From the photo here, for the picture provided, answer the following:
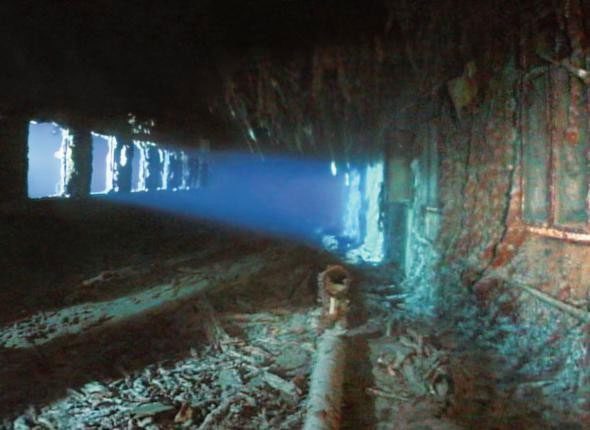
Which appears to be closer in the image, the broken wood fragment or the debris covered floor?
the broken wood fragment

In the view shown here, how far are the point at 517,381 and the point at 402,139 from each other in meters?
5.62

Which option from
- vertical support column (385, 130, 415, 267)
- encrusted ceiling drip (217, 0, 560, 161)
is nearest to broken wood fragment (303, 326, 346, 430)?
encrusted ceiling drip (217, 0, 560, 161)

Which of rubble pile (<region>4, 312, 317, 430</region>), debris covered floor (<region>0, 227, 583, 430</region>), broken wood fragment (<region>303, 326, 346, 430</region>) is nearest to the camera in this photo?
broken wood fragment (<region>303, 326, 346, 430</region>)

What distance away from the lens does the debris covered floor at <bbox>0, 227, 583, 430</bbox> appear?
3.53m

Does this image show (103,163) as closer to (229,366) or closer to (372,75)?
(372,75)

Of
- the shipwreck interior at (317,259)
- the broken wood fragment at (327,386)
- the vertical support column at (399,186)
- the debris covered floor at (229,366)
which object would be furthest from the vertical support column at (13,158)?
the vertical support column at (399,186)

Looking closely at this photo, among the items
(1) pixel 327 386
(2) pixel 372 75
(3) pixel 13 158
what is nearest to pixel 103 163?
(3) pixel 13 158

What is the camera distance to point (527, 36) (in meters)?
4.41

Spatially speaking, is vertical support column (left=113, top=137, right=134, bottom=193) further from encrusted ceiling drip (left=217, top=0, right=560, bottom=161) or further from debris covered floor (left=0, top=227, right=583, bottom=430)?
debris covered floor (left=0, top=227, right=583, bottom=430)

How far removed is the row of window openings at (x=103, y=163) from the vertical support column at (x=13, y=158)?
940mm

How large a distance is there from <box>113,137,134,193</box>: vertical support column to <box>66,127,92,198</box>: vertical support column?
168cm

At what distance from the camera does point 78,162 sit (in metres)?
8.43

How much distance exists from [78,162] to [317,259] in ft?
17.3

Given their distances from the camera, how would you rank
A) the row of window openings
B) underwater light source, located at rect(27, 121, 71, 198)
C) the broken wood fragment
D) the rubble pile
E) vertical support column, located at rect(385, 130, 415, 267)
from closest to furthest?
the broken wood fragment, the rubble pile, vertical support column, located at rect(385, 130, 415, 267), the row of window openings, underwater light source, located at rect(27, 121, 71, 198)
